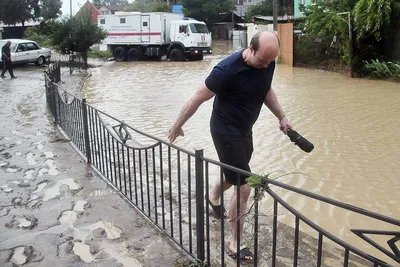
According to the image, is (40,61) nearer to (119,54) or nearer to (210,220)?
(119,54)

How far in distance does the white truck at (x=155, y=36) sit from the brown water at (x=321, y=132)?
9.98 metres

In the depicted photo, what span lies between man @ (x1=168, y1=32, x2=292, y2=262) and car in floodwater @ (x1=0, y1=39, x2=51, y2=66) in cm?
2026

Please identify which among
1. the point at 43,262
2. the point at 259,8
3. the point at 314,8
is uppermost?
the point at 259,8

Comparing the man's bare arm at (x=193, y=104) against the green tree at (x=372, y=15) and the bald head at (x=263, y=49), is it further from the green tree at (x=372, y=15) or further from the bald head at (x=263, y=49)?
the green tree at (x=372, y=15)

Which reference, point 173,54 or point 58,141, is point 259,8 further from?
point 58,141

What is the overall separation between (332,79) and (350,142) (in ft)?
31.6

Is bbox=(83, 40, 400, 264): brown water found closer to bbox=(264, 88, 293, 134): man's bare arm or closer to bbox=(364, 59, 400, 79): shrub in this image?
bbox=(364, 59, 400, 79): shrub

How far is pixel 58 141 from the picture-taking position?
7.16 m

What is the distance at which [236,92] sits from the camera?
312 centimetres

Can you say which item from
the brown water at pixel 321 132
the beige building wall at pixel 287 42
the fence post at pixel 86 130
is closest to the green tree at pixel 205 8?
the beige building wall at pixel 287 42

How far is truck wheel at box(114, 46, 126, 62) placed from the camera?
28500 millimetres

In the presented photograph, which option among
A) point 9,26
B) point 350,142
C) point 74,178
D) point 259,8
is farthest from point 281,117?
point 259,8

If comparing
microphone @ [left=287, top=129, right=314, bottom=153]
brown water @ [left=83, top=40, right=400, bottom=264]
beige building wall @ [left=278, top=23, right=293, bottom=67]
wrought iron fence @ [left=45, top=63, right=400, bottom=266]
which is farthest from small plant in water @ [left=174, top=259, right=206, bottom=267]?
beige building wall @ [left=278, top=23, right=293, bottom=67]

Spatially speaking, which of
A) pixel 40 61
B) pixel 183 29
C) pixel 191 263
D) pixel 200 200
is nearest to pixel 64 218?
pixel 191 263
